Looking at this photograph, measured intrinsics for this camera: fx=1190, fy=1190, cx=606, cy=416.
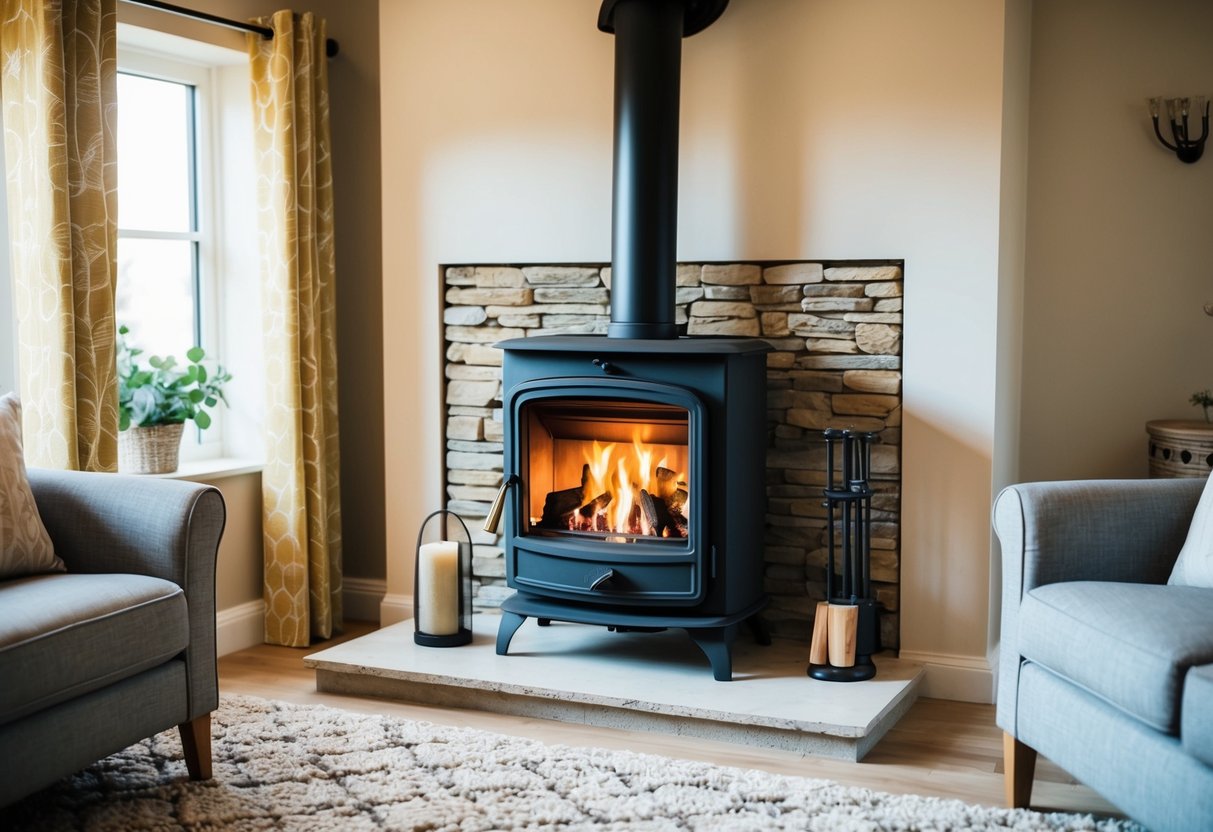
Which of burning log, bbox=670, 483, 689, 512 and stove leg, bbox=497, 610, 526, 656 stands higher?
burning log, bbox=670, 483, 689, 512

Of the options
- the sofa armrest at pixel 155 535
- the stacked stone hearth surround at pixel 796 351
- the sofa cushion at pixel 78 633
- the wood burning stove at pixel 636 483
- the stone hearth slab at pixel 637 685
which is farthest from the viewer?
the stacked stone hearth surround at pixel 796 351

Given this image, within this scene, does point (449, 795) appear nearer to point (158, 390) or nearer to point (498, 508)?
point (498, 508)

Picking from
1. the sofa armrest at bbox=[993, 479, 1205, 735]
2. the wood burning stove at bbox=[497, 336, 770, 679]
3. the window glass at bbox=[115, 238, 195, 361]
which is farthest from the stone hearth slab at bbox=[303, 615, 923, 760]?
the window glass at bbox=[115, 238, 195, 361]

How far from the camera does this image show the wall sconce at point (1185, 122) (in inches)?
136

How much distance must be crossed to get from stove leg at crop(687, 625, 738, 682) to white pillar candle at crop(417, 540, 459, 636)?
2.44ft

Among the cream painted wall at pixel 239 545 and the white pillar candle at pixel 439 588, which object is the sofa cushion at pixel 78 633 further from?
the cream painted wall at pixel 239 545

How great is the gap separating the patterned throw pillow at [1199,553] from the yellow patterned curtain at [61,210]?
2755 mm

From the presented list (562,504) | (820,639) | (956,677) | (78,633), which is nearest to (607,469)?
(562,504)

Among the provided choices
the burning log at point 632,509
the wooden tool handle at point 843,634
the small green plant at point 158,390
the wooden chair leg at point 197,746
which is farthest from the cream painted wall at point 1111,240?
the small green plant at point 158,390

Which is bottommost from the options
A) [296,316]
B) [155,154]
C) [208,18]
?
[296,316]

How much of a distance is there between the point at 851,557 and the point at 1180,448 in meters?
0.95

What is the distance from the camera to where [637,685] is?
10.4 ft

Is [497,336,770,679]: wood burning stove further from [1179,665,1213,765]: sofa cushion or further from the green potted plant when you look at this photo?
[1179,665,1213,765]: sofa cushion

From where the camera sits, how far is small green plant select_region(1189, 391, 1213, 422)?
3402 millimetres
